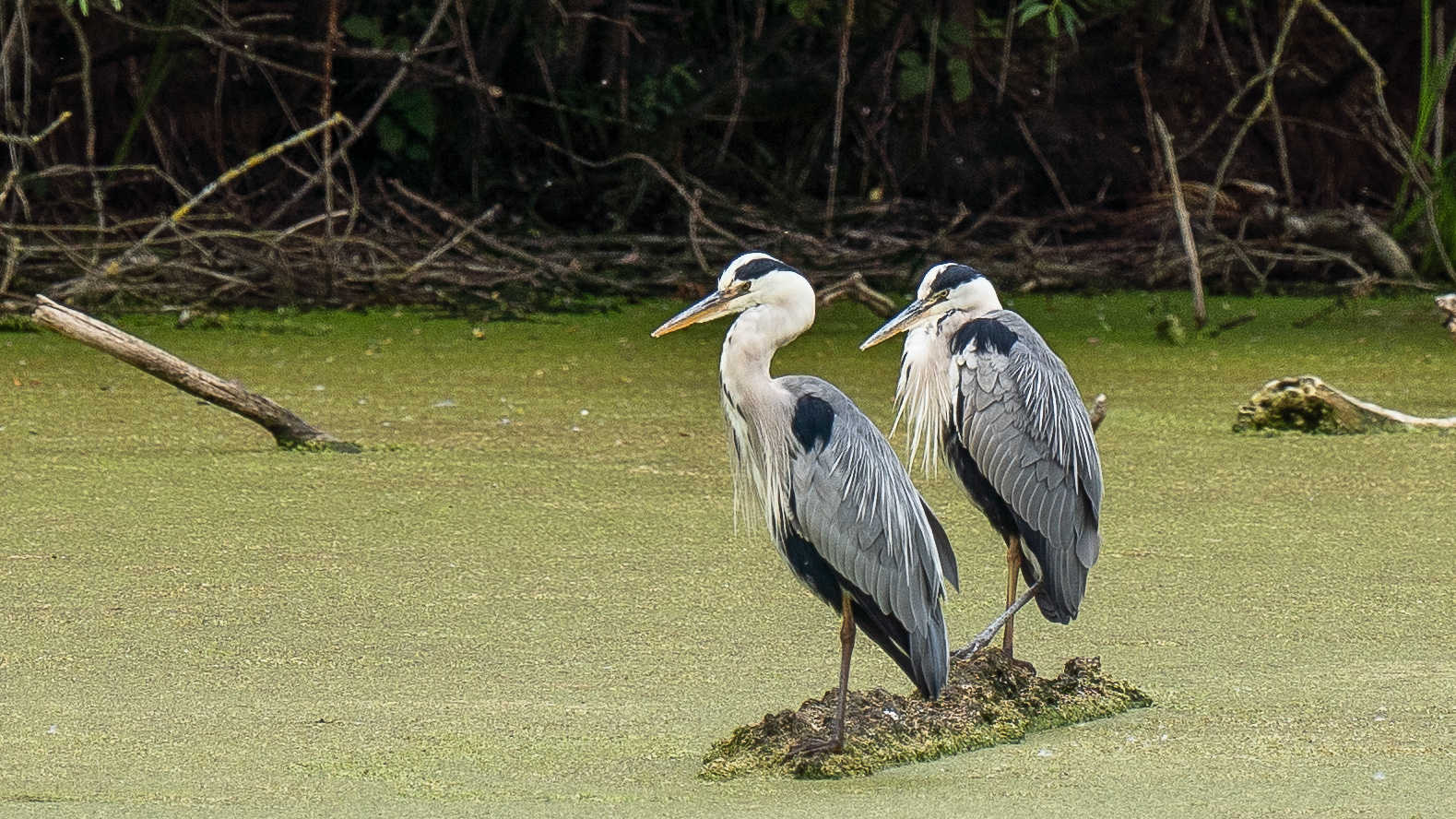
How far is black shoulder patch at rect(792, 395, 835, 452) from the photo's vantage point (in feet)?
7.06

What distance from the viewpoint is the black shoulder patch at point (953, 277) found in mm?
→ 2562

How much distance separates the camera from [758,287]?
218 centimetres

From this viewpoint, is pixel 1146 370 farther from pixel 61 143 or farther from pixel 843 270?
pixel 61 143

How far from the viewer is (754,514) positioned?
7.89ft

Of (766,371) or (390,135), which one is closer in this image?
(766,371)

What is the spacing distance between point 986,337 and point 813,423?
49 cm

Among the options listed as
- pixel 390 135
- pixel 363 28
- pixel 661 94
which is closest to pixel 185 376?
pixel 363 28

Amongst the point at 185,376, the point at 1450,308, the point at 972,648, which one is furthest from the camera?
the point at 1450,308

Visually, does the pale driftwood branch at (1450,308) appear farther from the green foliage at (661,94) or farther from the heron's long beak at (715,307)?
the green foliage at (661,94)

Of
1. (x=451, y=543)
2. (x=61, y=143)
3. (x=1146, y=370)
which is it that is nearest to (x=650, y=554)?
(x=451, y=543)

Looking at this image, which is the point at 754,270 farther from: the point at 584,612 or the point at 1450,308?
the point at 1450,308

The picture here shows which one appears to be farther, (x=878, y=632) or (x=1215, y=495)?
(x=1215, y=495)

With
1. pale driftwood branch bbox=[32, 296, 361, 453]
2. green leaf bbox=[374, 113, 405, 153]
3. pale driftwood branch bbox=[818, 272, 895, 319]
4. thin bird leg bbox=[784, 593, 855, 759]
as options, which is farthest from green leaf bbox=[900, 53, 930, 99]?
thin bird leg bbox=[784, 593, 855, 759]

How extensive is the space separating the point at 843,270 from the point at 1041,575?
4.21 metres
